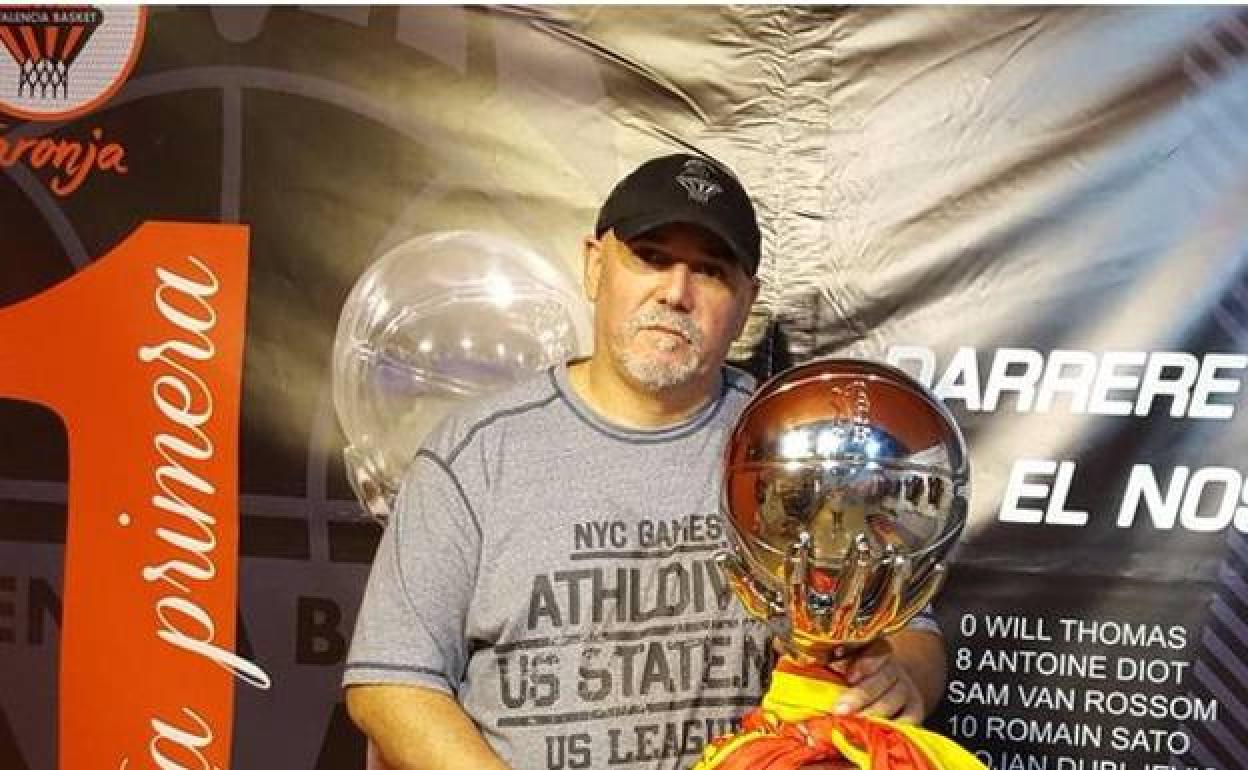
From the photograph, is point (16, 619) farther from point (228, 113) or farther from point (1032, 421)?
point (1032, 421)

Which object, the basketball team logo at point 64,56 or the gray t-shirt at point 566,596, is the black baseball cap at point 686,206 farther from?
the basketball team logo at point 64,56

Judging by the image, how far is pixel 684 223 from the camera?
2080mm

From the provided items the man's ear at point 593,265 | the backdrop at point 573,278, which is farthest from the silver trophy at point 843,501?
the backdrop at point 573,278

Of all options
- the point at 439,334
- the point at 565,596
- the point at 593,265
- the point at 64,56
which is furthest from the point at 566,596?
the point at 64,56

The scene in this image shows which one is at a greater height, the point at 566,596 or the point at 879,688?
the point at 566,596

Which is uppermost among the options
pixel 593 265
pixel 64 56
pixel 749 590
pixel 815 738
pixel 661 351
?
pixel 64 56

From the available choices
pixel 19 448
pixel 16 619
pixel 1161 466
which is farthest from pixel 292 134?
pixel 1161 466

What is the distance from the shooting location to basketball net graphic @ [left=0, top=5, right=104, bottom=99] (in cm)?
275

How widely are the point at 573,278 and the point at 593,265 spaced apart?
1.41ft

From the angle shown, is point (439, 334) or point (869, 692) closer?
point (869, 692)

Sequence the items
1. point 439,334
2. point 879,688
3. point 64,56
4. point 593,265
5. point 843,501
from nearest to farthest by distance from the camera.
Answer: point 843,501
point 879,688
point 593,265
point 439,334
point 64,56

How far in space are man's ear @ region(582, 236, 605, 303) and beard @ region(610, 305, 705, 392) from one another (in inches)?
4.3

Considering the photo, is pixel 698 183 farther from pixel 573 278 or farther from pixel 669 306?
pixel 573 278

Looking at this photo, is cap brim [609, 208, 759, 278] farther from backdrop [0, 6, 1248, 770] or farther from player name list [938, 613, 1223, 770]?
player name list [938, 613, 1223, 770]
